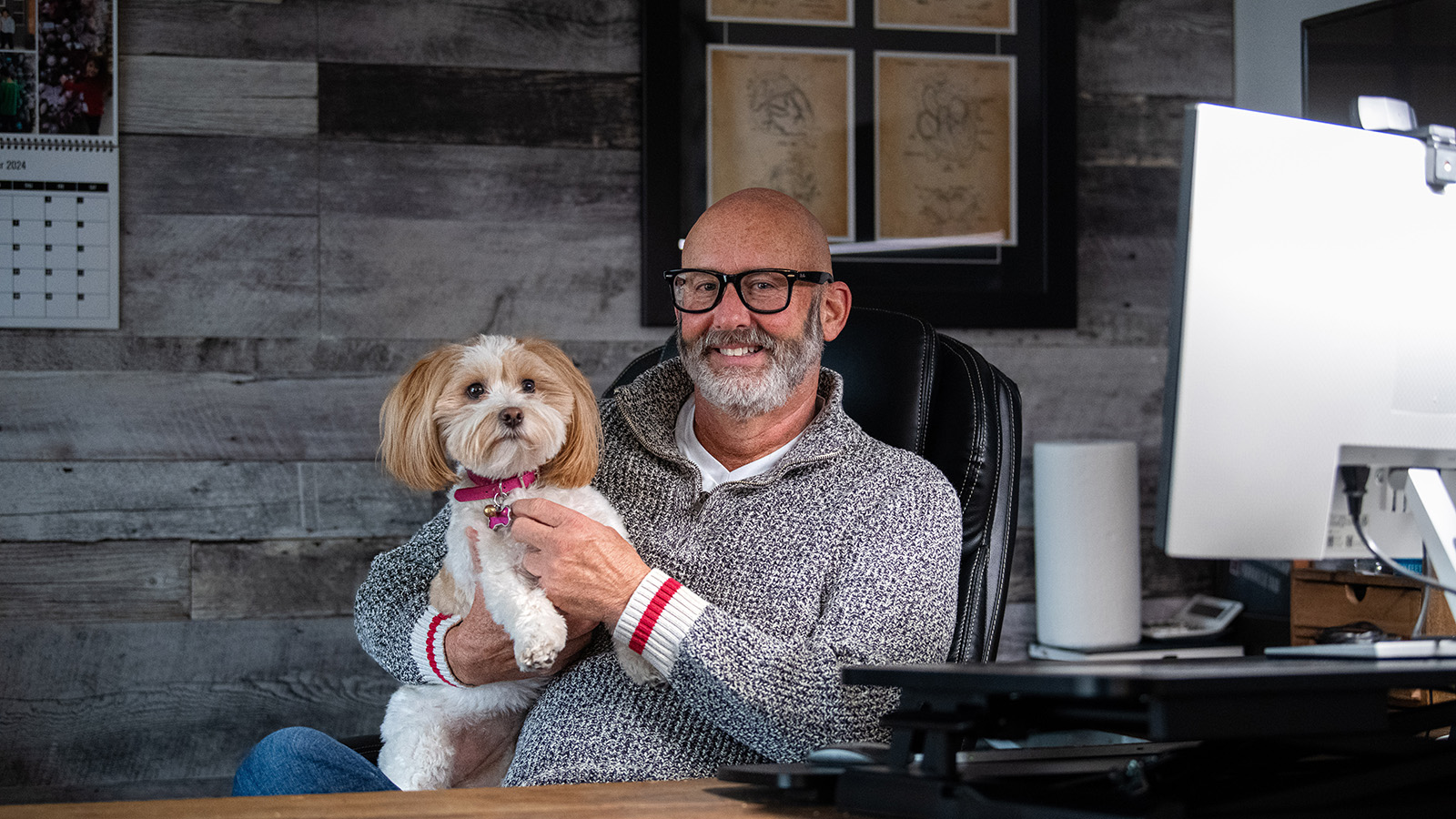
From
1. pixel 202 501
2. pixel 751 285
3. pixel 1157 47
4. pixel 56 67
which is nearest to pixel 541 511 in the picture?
pixel 751 285

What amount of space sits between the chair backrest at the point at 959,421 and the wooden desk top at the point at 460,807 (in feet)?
2.42

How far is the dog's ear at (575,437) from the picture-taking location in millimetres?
1441

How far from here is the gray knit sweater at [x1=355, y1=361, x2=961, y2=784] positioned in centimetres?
121

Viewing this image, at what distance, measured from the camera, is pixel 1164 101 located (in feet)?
9.68

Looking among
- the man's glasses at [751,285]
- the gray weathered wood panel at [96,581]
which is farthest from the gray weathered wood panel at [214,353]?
the man's glasses at [751,285]

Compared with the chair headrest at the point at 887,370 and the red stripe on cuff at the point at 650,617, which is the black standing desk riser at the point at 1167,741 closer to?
the red stripe on cuff at the point at 650,617

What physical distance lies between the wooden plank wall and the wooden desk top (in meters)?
1.80

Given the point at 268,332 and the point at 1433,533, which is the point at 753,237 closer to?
the point at 1433,533

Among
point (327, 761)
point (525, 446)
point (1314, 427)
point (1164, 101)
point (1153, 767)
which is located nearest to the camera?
point (1153, 767)

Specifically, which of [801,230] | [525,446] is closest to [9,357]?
[525,446]

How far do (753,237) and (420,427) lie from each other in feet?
1.74

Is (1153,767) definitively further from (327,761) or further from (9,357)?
(9,357)

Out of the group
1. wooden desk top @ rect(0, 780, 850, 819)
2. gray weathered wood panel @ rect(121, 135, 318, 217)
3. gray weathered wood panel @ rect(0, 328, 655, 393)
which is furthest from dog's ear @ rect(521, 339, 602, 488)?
gray weathered wood panel @ rect(121, 135, 318, 217)

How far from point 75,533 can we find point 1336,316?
2520 mm
